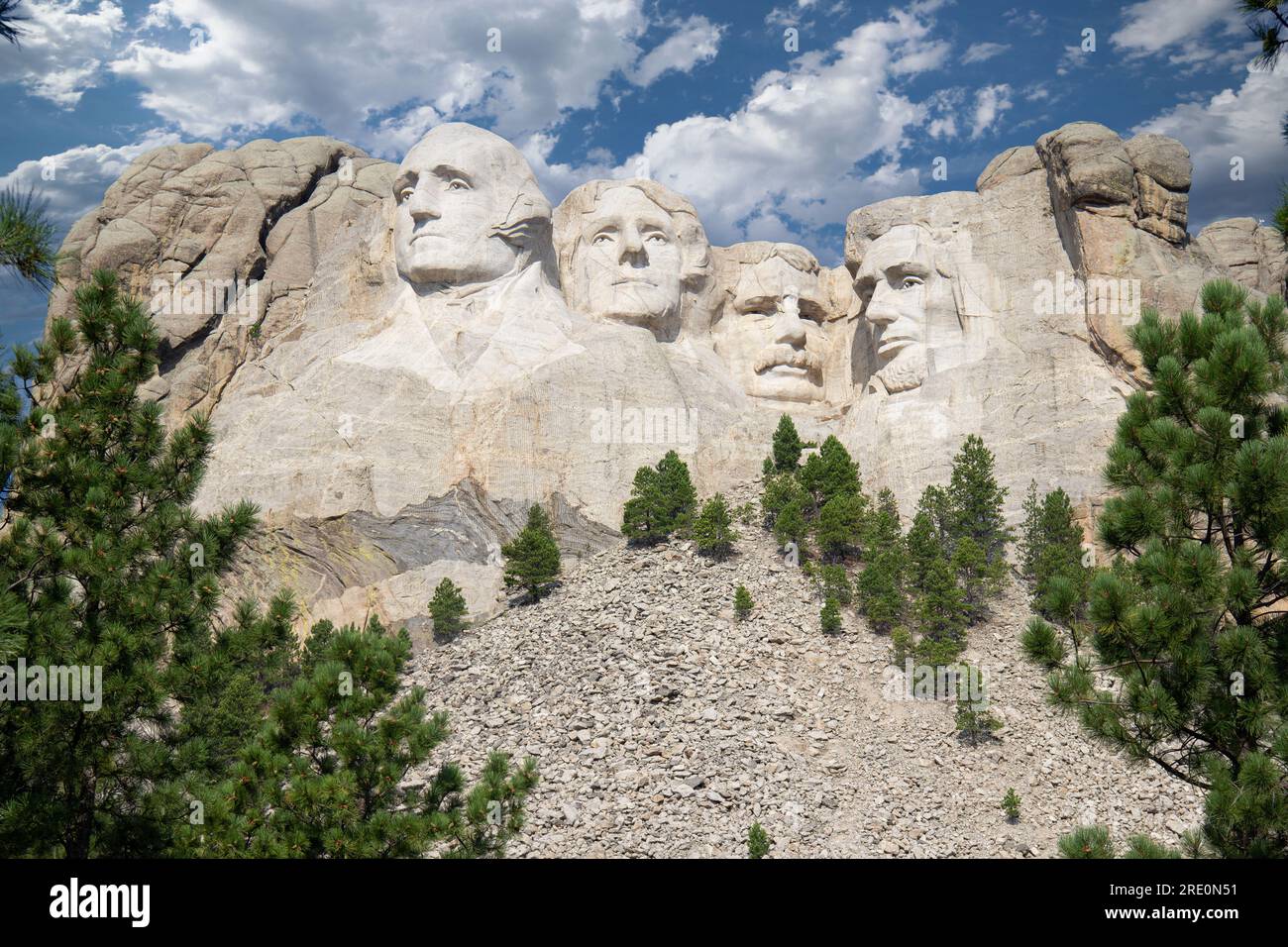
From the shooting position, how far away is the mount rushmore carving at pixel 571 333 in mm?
28562

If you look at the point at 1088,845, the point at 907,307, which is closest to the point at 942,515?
the point at 907,307

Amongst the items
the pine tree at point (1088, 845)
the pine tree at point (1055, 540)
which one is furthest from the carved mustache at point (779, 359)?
the pine tree at point (1088, 845)

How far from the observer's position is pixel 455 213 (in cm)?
3102

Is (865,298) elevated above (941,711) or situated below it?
above

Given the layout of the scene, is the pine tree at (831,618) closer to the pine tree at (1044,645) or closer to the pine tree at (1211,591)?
the pine tree at (1211,591)

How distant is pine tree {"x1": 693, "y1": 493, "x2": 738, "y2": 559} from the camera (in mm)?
27312

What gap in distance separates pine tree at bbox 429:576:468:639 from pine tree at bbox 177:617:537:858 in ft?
44.6

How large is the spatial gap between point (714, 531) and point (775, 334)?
908 centimetres

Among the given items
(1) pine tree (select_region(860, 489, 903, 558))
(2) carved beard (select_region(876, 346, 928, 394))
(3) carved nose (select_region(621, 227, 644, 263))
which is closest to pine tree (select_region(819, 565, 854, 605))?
(1) pine tree (select_region(860, 489, 903, 558))

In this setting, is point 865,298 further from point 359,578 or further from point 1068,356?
point 359,578

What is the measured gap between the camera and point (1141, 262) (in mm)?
30219

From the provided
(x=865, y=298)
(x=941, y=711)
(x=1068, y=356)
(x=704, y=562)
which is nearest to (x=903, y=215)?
(x=865, y=298)

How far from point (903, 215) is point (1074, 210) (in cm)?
419
